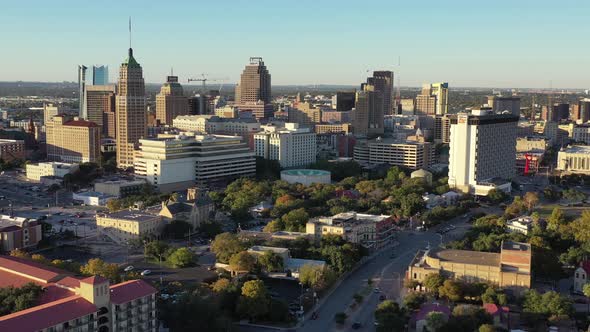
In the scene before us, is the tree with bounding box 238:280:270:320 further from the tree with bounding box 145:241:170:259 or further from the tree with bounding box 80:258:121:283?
the tree with bounding box 145:241:170:259

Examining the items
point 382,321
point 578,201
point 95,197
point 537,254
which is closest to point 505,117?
point 578,201

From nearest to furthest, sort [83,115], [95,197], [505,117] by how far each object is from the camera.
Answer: [95,197], [505,117], [83,115]

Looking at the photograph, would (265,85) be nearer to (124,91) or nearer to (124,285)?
(124,91)

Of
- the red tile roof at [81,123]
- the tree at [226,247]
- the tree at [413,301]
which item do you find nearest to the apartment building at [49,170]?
the red tile roof at [81,123]

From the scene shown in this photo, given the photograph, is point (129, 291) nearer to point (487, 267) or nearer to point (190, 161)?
point (487, 267)

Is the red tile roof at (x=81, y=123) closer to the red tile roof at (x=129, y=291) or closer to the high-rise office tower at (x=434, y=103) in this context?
the red tile roof at (x=129, y=291)

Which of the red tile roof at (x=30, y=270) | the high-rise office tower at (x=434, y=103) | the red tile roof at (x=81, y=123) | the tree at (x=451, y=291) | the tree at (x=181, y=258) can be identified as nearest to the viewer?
the red tile roof at (x=30, y=270)
